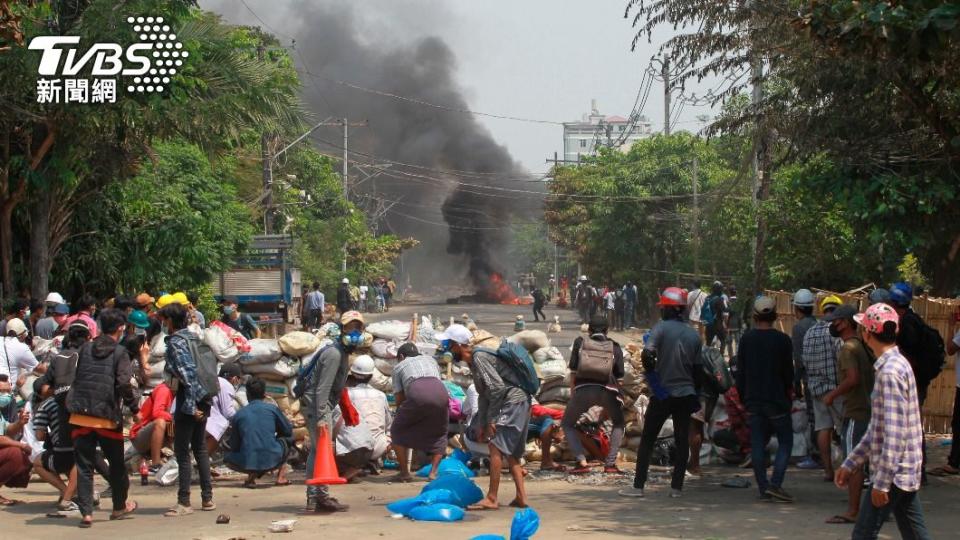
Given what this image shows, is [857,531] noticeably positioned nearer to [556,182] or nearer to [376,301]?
[376,301]

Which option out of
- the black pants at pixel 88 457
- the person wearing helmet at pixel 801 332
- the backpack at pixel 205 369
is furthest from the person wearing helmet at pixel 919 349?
the black pants at pixel 88 457

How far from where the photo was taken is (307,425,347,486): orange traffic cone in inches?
357

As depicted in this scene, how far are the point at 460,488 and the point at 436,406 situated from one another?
5.48 feet

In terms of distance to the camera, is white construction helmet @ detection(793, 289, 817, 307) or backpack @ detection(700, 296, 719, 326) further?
backpack @ detection(700, 296, 719, 326)

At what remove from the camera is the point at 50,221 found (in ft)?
68.0

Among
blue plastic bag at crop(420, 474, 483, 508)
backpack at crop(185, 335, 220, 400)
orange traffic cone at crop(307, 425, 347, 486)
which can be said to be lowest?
blue plastic bag at crop(420, 474, 483, 508)

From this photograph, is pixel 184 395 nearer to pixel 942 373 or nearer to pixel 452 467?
pixel 452 467

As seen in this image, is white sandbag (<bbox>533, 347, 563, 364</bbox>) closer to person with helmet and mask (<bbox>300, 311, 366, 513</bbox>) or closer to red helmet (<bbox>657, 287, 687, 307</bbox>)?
red helmet (<bbox>657, 287, 687, 307</bbox>)

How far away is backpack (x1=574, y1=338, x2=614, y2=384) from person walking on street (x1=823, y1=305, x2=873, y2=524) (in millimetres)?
2224

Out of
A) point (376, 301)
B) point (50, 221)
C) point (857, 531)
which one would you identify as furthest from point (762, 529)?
point (376, 301)

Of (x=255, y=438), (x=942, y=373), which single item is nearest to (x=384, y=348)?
(x=255, y=438)

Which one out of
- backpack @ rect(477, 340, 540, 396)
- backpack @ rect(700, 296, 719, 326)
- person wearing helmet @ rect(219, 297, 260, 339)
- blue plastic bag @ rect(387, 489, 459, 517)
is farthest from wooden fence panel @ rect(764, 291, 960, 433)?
backpack @ rect(700, 296, 719, 326)

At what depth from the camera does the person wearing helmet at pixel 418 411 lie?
35.7 ft

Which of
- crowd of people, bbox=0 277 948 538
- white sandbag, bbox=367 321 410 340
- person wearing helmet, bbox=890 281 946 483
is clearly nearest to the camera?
crowd of people, bbox=0 277 948 538
